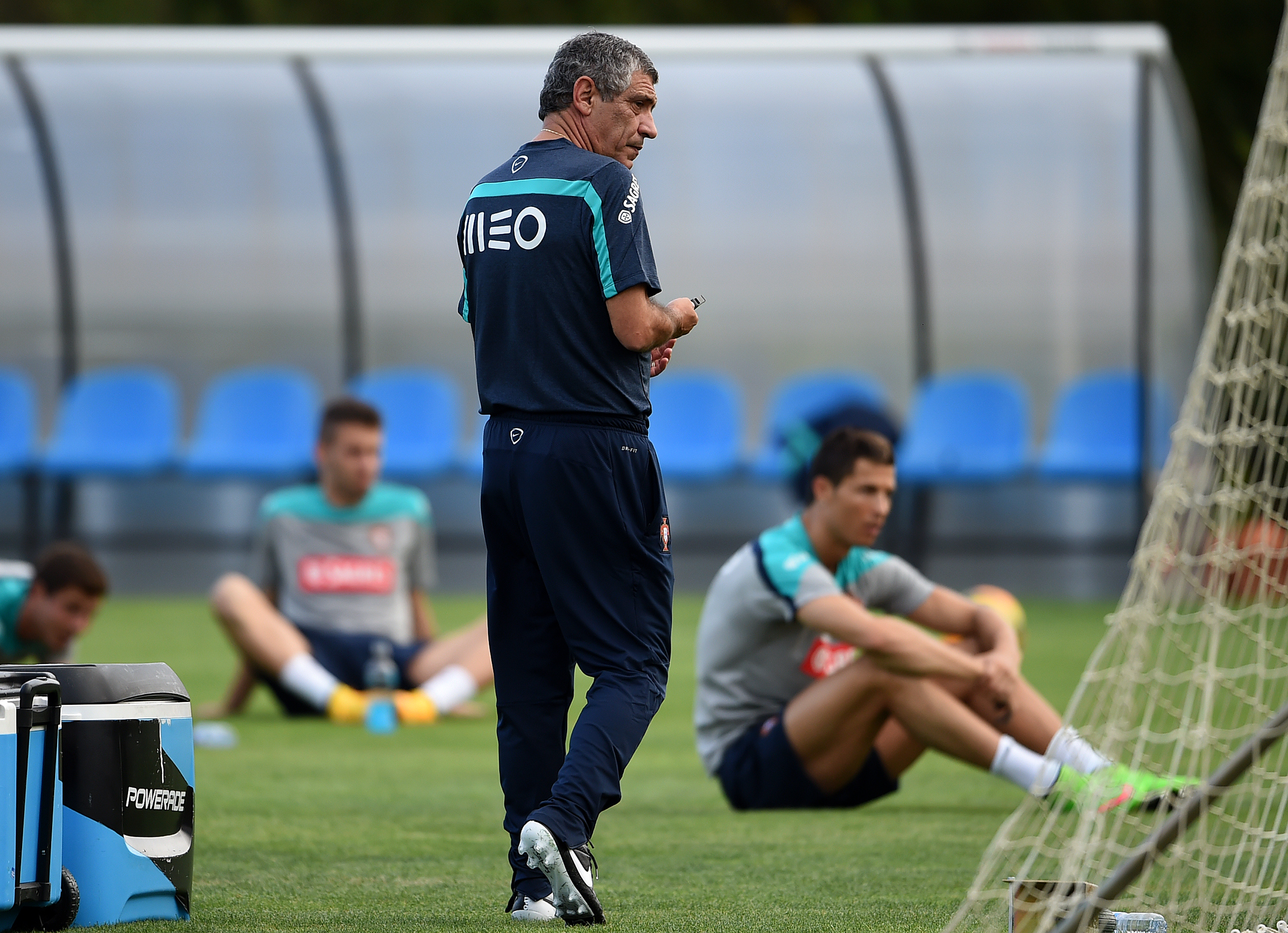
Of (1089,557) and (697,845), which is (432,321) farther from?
(697,845)

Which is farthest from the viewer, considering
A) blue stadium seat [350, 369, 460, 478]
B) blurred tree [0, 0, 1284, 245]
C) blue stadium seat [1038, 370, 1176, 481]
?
blurred tree [0, 0, 1284, 245]

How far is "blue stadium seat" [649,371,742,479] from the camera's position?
513 inches

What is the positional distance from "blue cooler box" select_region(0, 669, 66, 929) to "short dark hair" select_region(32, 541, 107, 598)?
259cm

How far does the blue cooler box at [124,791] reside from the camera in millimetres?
3492

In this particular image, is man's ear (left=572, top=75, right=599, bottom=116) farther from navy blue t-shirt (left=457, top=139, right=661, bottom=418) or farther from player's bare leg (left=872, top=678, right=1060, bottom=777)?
player's bare leg (left=872, top=678, right=1060, bottom=777)

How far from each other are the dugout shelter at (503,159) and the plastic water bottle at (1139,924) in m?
9.49

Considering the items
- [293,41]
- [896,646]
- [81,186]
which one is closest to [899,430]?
[293,41]

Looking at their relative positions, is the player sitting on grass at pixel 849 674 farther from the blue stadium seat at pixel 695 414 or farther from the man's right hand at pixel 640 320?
the blue stadium seat at pixel 695 414

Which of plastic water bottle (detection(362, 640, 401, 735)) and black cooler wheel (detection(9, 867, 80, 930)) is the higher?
black cooler wheel (detection(9, 867, 80, 930))

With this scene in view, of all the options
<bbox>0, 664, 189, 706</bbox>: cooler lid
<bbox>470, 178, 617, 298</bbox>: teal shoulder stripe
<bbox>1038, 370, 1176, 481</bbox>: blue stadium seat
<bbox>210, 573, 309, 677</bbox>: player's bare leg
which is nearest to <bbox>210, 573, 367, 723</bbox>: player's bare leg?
<bbox>210, 573, 309, 677</bbox>: player's bare leg

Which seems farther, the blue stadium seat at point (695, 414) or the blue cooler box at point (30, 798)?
the blue stadium seat at point (695, 414)

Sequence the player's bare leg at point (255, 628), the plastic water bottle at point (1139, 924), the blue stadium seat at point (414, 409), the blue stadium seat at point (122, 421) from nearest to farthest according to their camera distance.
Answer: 1. the plastic water bottle at point (1139, 924)
2. the player's bare leg at point (255, 628)
3. the blue stadium seat at point (122, 421)
4. the blue stadium seat at point (414, 409)

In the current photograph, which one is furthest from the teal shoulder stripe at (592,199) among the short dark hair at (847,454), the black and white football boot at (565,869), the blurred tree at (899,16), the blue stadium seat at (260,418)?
the blurred tree at (899,16)

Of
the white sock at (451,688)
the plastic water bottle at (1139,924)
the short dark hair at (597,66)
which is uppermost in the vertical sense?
the short dark hair at (597,66)
